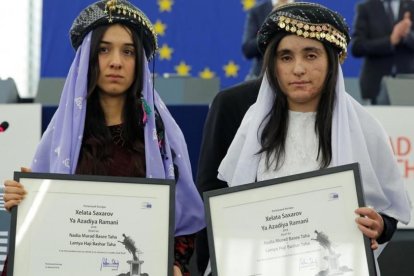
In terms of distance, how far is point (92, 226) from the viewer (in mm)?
2836

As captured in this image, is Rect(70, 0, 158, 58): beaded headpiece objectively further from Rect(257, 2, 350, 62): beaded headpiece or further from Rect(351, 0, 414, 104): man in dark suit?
Rect(351, 0, 414, 104): man in dark suit

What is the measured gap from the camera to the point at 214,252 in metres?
2.81

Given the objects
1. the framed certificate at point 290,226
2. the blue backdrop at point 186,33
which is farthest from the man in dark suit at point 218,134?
the blue backdrop at point 186,33

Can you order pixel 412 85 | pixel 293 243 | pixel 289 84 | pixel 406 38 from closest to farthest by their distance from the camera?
pixel 293 243
pixel 289 84
pixel 412 85
pixel 406 38

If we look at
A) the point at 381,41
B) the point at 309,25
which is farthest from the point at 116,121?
the point at 381,41

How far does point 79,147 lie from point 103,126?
12 cm

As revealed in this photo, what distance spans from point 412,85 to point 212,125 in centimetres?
254

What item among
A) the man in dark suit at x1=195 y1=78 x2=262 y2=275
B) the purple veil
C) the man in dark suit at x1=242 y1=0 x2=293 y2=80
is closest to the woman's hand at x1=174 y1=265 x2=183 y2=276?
the purple veil

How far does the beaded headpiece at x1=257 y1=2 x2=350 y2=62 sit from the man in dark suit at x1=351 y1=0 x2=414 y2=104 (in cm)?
377

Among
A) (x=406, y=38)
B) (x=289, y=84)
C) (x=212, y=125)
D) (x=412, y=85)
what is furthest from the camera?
(x=406, y=38)

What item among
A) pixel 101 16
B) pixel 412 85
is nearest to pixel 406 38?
pixel 412 85

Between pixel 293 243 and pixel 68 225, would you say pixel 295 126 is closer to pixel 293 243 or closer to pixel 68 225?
pixel 293 243

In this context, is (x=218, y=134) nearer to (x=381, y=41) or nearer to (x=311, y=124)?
(x=311, y=124)

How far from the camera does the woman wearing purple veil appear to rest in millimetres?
3027
